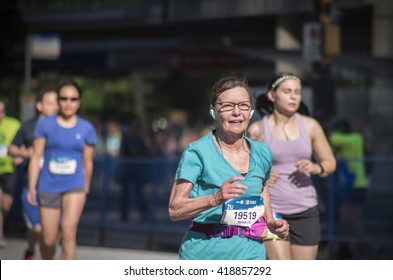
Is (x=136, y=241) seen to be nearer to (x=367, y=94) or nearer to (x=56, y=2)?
(x=367, y=94)

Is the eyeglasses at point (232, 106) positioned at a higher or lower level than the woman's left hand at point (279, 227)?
higher

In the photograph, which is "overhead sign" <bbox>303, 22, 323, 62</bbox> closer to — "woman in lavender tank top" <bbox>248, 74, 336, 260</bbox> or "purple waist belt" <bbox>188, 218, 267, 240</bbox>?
"woman in lavender tank top" <bbox>248, 74, 336, 260</bbox>

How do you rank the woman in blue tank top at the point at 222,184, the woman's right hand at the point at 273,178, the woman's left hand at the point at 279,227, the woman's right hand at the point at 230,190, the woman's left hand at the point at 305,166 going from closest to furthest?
the woman's right hand at the point at 230,190
the woman in blue tank top at the point at 222,184
the woman's left hand at the point at 279,227
the woman's left hand at the point at 305,166
the woman's right hand at the point at 273,178

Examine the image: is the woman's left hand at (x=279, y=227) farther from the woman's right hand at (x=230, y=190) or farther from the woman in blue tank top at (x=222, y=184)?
the woman's right hand at (x=230, y=190)

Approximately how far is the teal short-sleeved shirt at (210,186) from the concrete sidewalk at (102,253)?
7.00 m

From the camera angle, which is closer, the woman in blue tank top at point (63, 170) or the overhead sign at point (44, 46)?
the woman in blue tank top at point (63, 170)

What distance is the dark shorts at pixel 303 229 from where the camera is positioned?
7.62m

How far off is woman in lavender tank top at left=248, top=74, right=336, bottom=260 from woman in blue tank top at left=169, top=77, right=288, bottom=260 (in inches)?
87.3

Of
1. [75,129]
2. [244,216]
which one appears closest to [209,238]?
[244,216]

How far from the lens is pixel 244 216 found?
524 cm

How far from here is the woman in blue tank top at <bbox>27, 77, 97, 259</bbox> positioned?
941 cm

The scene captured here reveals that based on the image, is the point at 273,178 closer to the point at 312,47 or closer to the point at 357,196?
the point at 357,196

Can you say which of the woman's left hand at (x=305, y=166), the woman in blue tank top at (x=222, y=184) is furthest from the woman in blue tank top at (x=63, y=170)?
the woman in blue tank top at (x=222, y=184)
